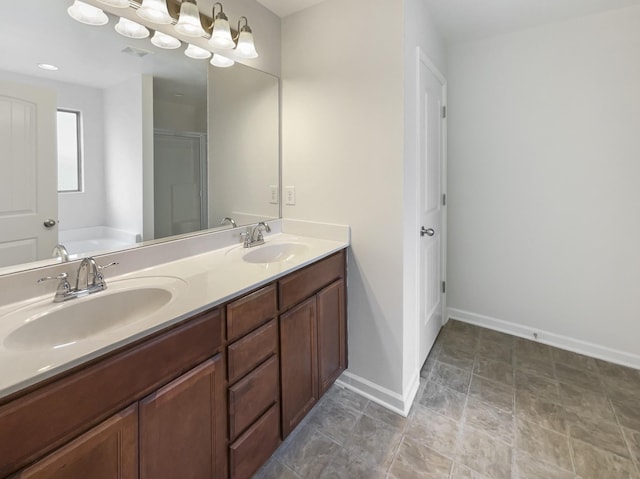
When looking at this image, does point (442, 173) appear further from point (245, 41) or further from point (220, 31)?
point (220, 31)

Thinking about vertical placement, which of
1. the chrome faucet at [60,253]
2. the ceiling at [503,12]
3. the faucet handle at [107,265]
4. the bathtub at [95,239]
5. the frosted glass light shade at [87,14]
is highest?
the ceiling at [503,12]

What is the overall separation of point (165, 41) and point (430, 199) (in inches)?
69.5

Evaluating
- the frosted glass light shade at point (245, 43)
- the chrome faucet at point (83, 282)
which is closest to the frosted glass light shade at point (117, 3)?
the frosted glass light shade at point (245, 43)

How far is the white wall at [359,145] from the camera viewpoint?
5.40ft

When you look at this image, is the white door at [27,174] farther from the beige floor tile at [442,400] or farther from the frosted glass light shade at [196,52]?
the beige floor tile at [442,400]

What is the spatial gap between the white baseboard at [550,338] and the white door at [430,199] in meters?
0.31

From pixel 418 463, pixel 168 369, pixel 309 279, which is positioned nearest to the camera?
pixel 168 369

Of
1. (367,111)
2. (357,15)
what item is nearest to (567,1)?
(357,15)

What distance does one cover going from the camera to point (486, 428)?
1603 mm

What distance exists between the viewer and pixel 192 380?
3.18 feet

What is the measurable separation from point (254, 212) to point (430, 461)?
1.59 m

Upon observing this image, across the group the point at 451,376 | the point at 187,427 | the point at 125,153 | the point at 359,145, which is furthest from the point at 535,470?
the point at 125,153

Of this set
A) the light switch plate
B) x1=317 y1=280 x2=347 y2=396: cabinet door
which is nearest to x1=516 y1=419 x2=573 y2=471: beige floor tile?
x1=317 y1=280 x2=347 y2=396: cabinet door

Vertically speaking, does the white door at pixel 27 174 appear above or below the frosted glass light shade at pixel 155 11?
below
